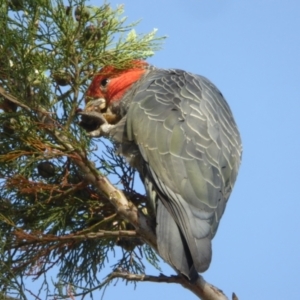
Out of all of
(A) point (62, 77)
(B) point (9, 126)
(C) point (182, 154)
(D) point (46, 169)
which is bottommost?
(D) point (46, 169)

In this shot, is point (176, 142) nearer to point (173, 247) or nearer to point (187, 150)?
point (187, 150)

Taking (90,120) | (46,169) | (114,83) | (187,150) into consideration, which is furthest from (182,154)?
(114,83)

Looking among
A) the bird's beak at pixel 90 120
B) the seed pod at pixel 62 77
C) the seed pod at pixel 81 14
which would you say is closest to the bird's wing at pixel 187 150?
the bird's beak at pixel 90 120

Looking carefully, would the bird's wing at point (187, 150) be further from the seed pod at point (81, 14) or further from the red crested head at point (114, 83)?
the seed pod at point (81, 14)

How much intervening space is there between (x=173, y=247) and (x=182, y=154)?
1.66 ft

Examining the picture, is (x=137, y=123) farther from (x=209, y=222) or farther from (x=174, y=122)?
(x=209, y=222)

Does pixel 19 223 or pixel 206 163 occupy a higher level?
pixel 206 163

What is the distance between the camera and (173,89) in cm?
324

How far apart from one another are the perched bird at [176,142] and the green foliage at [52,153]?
0.50 feet

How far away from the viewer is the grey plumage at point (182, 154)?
2561 mm

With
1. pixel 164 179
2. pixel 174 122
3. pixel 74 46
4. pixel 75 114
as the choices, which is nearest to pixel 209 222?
pixel 164 179

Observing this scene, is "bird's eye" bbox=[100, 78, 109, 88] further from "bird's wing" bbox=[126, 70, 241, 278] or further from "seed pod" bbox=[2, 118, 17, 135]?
"seed pod" bbox=[2, 118, 17, 135]

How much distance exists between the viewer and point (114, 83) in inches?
133

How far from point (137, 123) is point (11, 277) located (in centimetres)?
89
